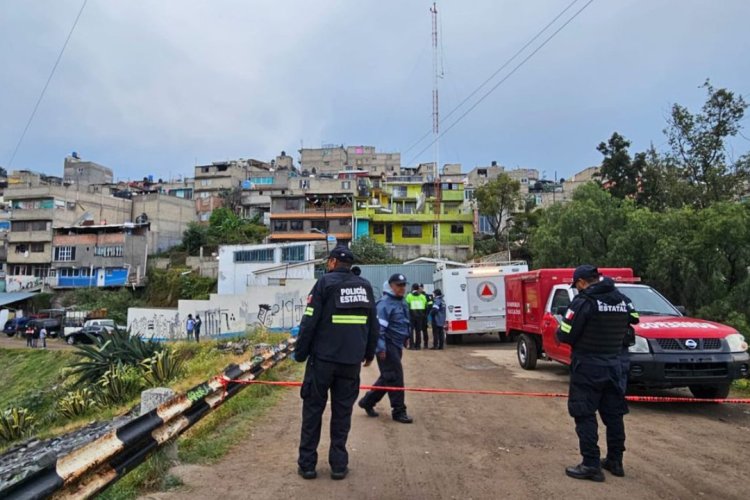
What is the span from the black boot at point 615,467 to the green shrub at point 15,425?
14099 mm

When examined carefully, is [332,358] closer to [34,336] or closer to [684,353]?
[684,353]

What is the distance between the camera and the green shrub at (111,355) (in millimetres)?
13273

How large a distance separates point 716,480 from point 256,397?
5.92 meters

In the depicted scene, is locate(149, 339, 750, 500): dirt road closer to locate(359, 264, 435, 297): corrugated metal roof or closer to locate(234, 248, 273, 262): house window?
locate(359, 264, 435, 297): corrugated metal roof

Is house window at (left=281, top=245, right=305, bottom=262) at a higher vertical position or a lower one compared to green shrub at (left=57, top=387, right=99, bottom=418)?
higher

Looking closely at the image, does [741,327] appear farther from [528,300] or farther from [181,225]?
[181,225]

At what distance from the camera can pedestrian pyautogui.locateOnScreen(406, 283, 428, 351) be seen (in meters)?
15.7

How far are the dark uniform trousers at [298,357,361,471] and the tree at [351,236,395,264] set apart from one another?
40073 mm

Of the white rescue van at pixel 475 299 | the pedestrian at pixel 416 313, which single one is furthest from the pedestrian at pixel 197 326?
the white rescue van at pixel 475 299

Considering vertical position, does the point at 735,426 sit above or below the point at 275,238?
below

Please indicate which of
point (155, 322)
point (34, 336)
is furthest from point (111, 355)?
point (34, 336)

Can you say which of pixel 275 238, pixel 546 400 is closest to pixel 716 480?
pixel 546 400

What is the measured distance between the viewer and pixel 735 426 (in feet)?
22.4

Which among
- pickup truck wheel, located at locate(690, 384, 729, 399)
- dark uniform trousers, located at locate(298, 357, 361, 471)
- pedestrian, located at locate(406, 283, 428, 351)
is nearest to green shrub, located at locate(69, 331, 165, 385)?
pedestrian, located at locate(406, 283, 428, 351)
